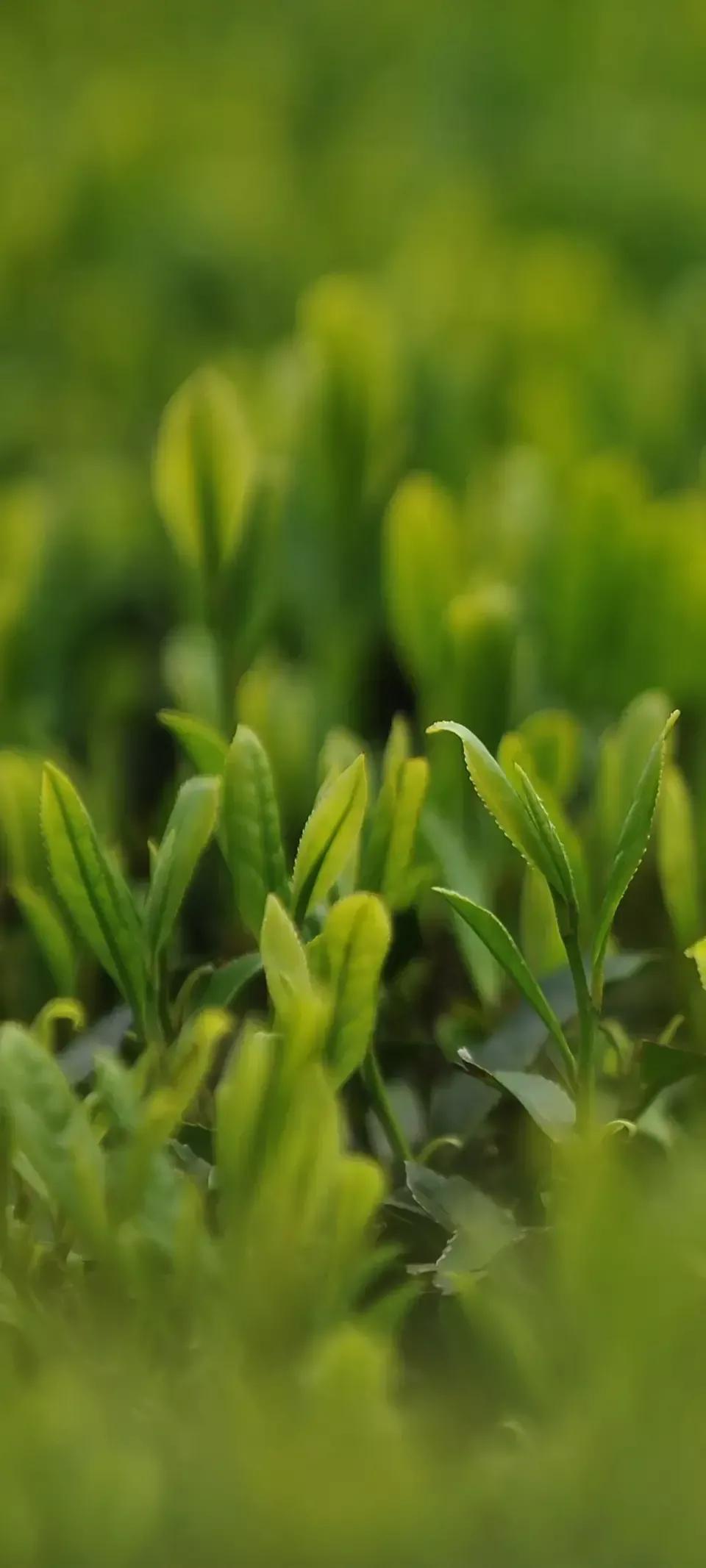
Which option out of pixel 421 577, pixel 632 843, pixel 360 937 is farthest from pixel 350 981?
pixel 421 577

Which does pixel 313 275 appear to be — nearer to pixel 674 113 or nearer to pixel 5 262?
pixel 5 262

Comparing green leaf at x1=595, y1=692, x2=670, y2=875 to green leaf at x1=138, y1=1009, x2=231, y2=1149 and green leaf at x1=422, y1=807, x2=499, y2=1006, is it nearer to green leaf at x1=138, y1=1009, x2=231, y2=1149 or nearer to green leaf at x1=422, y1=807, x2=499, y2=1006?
green leaf at x1=422, y1=807, x2=499, y2=1006

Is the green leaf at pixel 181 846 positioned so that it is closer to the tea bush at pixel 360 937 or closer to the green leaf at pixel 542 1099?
the tea bush at pixel 360 937

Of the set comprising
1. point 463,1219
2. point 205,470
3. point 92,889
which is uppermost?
point 205,470

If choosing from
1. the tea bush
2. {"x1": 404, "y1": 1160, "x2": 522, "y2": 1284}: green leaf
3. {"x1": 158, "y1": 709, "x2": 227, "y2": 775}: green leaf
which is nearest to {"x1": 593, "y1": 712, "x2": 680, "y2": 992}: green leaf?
the tea bush

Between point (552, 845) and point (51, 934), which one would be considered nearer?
point (552, 845)

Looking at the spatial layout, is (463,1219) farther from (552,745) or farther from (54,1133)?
(552,745)

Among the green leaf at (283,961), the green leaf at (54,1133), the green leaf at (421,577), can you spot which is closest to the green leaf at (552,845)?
the green leaf at (283,961)
